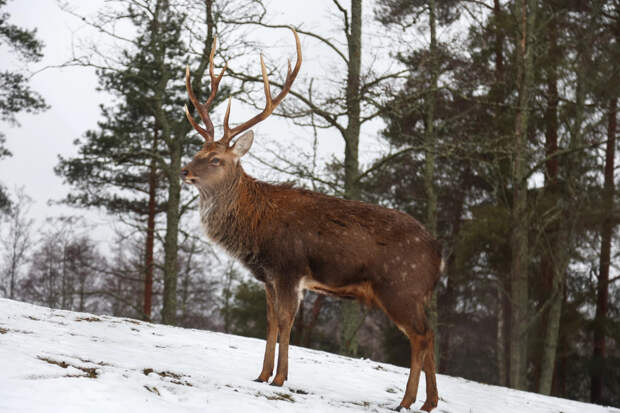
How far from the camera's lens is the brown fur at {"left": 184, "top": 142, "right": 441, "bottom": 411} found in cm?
579

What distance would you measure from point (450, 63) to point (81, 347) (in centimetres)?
907

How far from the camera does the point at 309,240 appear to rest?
5910mm

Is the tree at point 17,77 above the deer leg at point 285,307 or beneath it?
above

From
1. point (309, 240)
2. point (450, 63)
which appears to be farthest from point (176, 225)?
point (309, 240)

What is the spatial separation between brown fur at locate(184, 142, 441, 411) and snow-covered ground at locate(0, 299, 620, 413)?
696mm

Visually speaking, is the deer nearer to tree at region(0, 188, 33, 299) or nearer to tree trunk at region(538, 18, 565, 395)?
tree trunk at region(538, 18, 565, 395)

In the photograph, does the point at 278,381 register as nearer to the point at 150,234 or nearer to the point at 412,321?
the point at 412,321

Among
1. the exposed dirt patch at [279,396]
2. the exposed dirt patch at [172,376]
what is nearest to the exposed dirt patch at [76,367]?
the exposed dirt patch at [172,376]

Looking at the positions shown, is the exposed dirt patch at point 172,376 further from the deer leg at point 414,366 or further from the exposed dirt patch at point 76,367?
the deer leg at point 414,366

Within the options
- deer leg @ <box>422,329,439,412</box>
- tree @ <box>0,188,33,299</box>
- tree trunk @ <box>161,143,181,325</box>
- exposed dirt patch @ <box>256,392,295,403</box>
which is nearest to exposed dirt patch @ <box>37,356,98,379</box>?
exposed dirt patch @ <box>256,392,295,403</box>

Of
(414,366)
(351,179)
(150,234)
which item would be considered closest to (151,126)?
(150,234)

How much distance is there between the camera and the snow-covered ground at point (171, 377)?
13.8 feet

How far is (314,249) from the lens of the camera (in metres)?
5.89

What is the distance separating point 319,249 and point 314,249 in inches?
1.9
